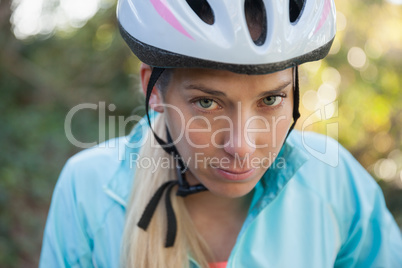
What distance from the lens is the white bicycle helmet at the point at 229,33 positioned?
4.51ft

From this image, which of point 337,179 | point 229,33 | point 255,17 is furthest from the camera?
point 337,179

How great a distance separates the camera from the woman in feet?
4.69

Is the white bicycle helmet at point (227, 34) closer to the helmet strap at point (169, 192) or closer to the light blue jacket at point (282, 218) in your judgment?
the helmet strap at point (169, 192)

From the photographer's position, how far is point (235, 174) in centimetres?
154

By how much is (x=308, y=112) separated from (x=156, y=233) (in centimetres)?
337

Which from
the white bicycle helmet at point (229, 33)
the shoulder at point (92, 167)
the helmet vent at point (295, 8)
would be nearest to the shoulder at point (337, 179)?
the white bicycle helmet at point (229, 33)

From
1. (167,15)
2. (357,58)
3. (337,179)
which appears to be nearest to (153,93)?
(167,15)

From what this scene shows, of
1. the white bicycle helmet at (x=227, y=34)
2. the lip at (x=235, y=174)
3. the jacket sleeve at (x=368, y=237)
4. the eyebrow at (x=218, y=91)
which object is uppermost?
the white bicycle helmet at (x=227, y=34)

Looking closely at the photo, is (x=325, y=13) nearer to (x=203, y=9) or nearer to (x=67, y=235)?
(x=203, y=9)

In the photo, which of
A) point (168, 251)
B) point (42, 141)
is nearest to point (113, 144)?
point (168, 251)

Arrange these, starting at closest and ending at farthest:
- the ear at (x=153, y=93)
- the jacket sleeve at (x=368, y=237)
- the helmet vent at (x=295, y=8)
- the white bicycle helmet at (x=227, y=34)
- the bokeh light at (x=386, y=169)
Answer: the white bicycle helmet at (x=227, y=34)
the helmet vent at (x=295, y=8)
the ear at (x=153, y=93)
the jacket sleeve at (x=368, y=237)
the bokeh light at (x=386, y=169)

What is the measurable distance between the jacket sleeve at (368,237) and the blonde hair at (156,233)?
2.11ft

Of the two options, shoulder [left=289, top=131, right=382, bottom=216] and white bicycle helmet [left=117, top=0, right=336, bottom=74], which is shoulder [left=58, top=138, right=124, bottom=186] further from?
shoulder [left=289, top=131, right=382, bottom=216]

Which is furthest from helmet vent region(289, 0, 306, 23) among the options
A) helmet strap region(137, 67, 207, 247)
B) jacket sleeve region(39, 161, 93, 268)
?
jacket sleeve region(39, 161, 93, 268)
